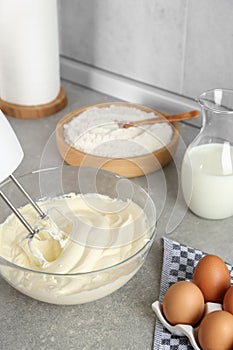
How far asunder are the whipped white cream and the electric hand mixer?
0.03 ft

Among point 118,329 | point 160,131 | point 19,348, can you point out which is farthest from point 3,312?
point 160,131

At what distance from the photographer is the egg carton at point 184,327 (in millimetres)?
868

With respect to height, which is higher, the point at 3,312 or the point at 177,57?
the point at 177,57

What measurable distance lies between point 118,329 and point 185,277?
0.50 ft

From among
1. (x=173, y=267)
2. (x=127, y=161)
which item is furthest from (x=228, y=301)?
(x=127, y=161)

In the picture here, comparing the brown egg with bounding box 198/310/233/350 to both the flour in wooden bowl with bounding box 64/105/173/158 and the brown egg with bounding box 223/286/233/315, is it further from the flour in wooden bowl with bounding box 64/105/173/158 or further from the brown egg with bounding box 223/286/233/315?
the flour in wooden bowl with bounding box 64/105/173/158

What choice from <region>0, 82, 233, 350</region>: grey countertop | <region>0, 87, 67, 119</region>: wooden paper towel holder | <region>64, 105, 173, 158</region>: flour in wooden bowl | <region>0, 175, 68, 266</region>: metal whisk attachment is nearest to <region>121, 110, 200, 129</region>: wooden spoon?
<region>64, 105, 173, 158</region>: flour in wooden bowl

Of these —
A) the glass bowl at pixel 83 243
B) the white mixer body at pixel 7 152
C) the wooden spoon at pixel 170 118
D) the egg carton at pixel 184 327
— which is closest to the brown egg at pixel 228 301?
the egg carton at pixel 184 327

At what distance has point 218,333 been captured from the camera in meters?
0.83

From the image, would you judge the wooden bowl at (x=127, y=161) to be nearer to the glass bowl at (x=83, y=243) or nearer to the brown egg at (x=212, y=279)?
the glass bowl at (x=83, y=243)

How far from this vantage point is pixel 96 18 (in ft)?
5.05

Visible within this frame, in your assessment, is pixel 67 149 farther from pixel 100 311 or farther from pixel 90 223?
pixel 100 311

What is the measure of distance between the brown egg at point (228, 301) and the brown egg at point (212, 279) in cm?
3

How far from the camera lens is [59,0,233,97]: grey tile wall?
1.33 metres
